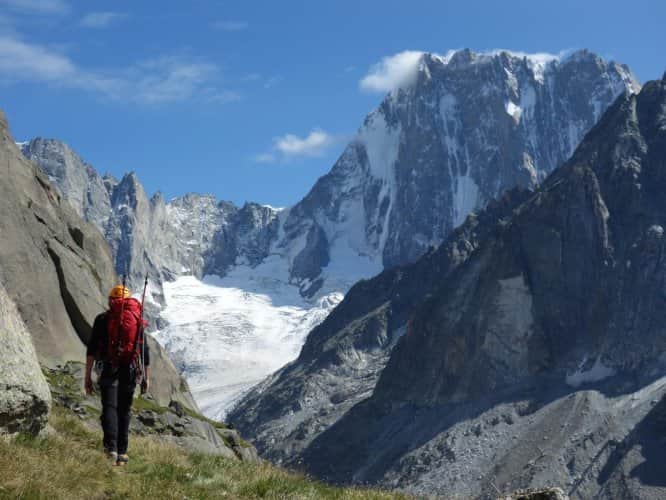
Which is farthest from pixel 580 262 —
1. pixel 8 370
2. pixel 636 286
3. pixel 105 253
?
pixel 8 370

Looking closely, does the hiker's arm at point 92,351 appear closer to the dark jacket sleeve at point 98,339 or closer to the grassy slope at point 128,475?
the dark jacket sleeve at point 98,339

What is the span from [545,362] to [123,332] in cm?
15551

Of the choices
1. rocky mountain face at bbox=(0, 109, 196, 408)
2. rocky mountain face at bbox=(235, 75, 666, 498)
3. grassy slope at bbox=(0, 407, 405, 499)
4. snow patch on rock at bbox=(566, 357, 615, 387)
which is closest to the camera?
grassy slope at bbox=(0, 407, 405, 499)

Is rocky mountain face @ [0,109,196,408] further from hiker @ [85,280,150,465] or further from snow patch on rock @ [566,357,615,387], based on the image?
snow patch on rock @ [566,357,615,387]

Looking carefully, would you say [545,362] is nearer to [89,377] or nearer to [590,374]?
[590,374]

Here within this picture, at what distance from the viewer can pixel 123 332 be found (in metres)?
14.5

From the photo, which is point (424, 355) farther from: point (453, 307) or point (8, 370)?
point (8, 370)

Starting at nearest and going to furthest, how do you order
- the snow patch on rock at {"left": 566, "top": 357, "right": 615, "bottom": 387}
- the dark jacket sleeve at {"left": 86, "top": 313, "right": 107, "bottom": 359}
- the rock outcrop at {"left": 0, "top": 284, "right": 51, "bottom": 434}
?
the rock outcrop at {"left": 0, "top": 284, "right": 51, "bottom": 434}, the dark jacket sleeve at {"left": 86, "top": 313, "right": 107, "bottom": 359}, the snow patch on rock at {"left": 566, "top": 357, "right": 615, "bottom": 387}

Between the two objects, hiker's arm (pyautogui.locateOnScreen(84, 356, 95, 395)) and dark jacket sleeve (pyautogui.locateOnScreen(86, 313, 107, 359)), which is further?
dark jacket sleeve (pyautogui.locateOnScreen(86, 313, 107, 359))

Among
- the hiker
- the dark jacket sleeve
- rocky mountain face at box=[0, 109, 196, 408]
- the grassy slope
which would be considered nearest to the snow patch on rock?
rocky mountain face at box=[0, 109, 196, 408]

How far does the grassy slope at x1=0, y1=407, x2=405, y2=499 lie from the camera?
10820mm

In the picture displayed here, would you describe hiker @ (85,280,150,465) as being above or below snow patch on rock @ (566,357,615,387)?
above

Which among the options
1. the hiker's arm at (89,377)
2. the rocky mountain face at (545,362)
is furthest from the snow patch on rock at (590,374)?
the hiker's arm at (89,377)

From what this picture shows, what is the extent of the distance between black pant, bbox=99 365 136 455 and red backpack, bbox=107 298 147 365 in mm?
200
